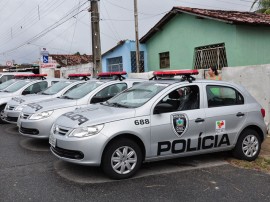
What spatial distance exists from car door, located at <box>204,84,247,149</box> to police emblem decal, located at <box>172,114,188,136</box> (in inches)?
17.5

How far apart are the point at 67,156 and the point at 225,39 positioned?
10559 millimetres

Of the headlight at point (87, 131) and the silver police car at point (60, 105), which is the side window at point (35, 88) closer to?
the silver police car at point (60, 105)

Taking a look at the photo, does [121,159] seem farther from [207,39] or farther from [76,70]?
[76,70]

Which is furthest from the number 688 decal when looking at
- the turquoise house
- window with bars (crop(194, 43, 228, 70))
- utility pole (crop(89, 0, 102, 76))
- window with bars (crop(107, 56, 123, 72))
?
window with bars (crop(107, 56, 123, 72))

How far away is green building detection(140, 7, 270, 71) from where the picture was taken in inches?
537

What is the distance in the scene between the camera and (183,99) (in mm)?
5977

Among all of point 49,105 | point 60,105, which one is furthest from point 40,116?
point 60,105

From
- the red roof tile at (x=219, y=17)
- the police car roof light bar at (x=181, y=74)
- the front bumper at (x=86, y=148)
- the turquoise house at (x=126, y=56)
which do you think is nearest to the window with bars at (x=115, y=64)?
the turquoise house at (x=126, y=56)

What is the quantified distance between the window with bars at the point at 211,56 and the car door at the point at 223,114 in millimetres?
7971

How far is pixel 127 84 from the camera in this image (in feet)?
28.3

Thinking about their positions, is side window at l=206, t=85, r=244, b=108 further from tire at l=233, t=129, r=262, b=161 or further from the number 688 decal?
the number 688 decal

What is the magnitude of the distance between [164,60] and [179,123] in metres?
12.8

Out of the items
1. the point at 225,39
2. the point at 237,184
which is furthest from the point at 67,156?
the point at 225,39

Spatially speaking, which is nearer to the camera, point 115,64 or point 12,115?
point 12,115
